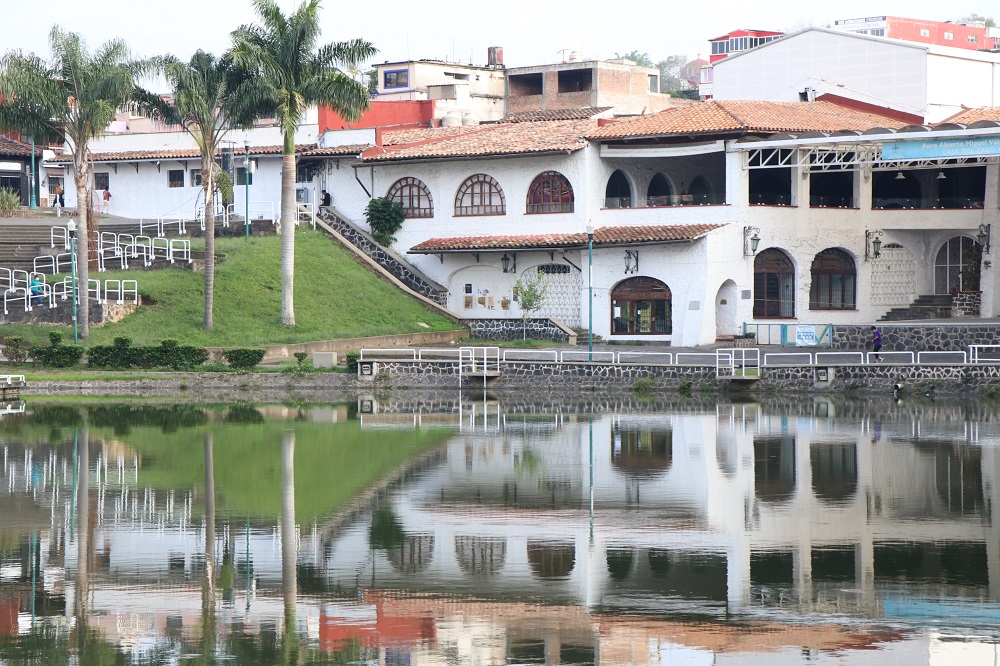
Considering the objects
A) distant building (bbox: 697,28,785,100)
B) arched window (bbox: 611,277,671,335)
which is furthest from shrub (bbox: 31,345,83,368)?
distant building (bbox: 697,28,785,100)

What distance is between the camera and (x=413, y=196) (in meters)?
59.7

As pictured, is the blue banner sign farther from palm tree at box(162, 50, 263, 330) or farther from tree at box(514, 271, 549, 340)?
palm tree at box(162, 50, 263, 330)

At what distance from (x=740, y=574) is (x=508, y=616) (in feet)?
11.9

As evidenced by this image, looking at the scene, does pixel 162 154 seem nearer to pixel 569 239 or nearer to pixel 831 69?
pixel 569 239

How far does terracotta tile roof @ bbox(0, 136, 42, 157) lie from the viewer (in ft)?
225

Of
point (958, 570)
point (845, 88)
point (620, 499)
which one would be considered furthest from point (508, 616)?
point (845, 88)

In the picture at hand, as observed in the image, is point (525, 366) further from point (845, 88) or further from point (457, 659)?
point (457, 659)

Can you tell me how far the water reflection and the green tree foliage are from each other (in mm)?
25288

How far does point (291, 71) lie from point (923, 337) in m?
23.4

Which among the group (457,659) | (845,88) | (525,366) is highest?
(845,88)

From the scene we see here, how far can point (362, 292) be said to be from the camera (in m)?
55.8

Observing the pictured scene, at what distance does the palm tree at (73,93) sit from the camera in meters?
46.5

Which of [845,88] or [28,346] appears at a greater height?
[845,88]

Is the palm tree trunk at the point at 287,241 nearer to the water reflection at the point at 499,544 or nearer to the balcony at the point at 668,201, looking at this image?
the balcony at the point at 668,201
